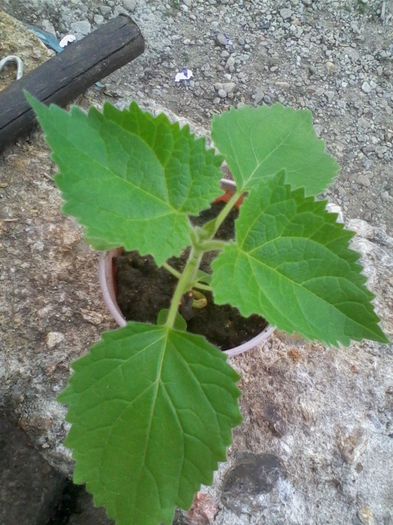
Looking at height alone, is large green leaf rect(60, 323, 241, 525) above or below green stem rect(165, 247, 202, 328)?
below

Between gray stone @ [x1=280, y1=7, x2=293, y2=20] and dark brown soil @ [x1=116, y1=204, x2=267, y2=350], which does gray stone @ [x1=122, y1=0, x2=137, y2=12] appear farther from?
dark brown soil @ [x1=116, y1=204, x2=267, y2=350]

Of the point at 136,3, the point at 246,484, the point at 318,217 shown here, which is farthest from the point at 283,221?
the point at 136,3

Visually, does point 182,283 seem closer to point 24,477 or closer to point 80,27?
point 24,477

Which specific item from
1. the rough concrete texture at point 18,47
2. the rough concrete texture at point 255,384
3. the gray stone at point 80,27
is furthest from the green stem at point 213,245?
the gray stone at point 80,27

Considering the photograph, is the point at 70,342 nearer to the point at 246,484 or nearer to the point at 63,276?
the point at 63,276

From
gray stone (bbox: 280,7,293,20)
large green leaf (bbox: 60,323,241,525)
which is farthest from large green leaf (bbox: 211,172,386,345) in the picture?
gray stone (bbox: 280,7,293,20)

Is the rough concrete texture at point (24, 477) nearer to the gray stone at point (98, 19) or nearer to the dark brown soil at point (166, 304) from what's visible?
the dark brown soil at point (166, 304)

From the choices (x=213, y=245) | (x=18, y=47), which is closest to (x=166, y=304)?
(x=213, y=245)
